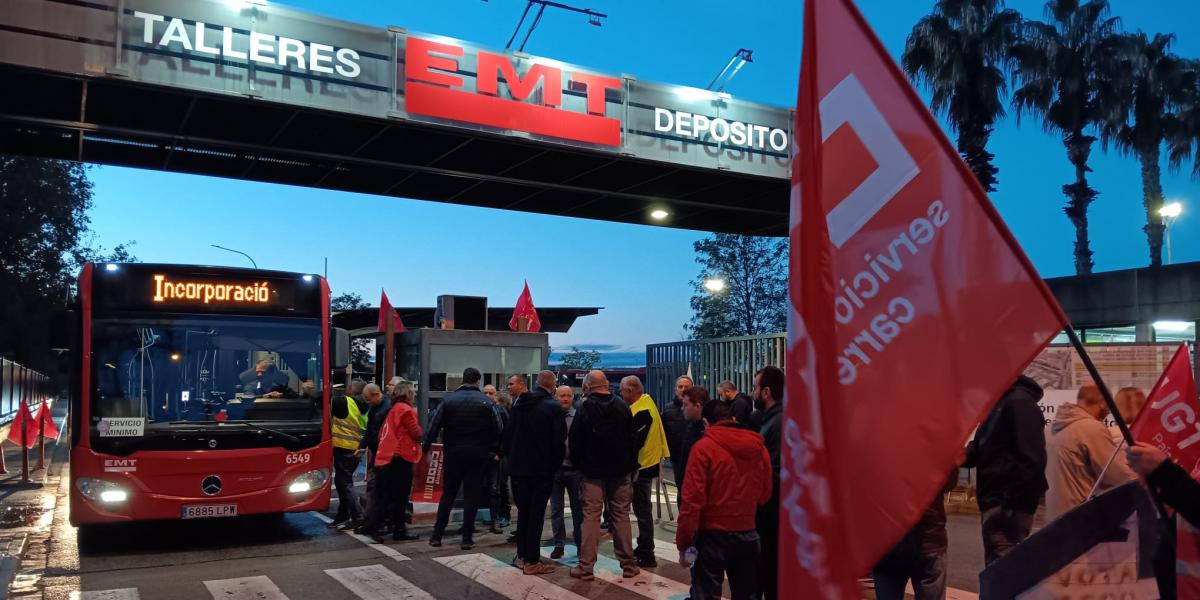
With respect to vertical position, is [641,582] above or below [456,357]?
below

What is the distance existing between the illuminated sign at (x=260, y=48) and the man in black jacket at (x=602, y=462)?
6.36 meters

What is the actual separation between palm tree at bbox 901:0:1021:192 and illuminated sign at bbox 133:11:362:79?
69.4 ft

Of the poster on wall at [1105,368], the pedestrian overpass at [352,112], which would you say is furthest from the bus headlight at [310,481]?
the poster on wall at [1105,368]

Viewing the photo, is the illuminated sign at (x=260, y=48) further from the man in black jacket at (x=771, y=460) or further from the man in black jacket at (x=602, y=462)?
the man in black jacket at (x=771, y=460)

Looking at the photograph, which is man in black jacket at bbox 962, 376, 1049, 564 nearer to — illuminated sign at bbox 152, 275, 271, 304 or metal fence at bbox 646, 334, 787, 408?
metal fence at bbox 646, 334, 787, 408

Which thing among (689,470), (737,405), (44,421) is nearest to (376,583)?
(737,405)

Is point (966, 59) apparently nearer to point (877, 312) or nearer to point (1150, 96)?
point (1150, 96)

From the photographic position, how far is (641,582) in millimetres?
8047

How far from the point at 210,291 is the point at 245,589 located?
3445 mm

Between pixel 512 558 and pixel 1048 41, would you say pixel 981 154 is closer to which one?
pixel 1048 41

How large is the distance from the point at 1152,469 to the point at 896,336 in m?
1.06

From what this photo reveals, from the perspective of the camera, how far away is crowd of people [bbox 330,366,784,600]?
17.5 feet

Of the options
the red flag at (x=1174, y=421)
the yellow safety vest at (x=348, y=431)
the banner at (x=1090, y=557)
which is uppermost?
the red flag at (x=1174, y=421)

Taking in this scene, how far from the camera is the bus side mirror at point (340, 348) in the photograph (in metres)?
10.4
